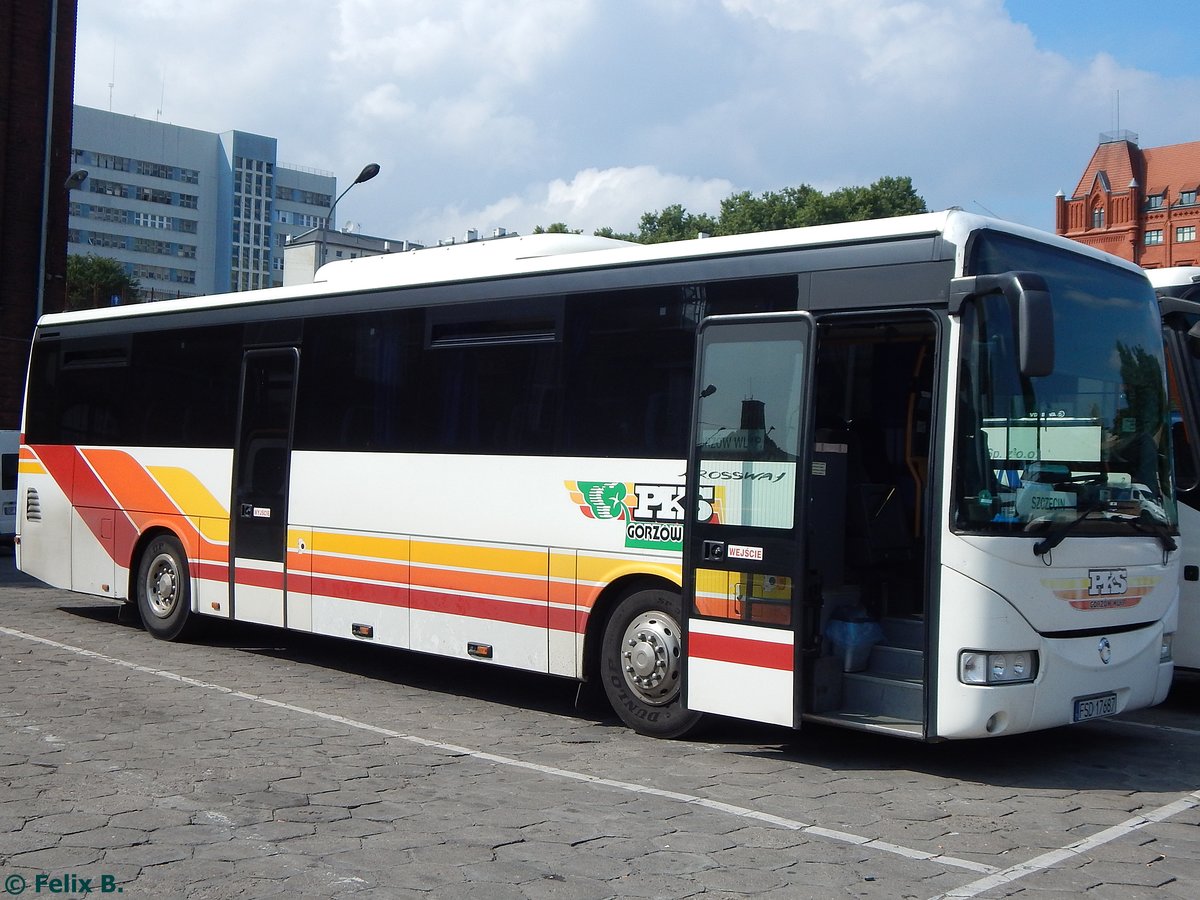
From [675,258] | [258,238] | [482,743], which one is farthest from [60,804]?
[258,238]

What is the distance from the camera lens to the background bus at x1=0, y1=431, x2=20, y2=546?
23.1 meters

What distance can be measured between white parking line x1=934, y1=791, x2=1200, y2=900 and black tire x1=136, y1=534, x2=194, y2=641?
9005mm

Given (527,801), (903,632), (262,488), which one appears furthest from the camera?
(262,488)

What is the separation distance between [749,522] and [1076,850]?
2.69 m

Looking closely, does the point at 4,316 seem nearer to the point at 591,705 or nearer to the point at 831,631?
the point at 591,705

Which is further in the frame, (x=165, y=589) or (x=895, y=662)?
(x=165, y=589)

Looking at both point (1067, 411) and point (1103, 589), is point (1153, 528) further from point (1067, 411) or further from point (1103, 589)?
point (1067, 411)

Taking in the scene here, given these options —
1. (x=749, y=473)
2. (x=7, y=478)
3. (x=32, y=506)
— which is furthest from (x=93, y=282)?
(x=749, y=473)

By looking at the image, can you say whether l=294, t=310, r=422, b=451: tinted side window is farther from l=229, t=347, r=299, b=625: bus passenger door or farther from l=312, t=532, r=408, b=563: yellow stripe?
l=312, t=532, r=408, b=563: yellow stripe

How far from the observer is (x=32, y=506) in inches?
583

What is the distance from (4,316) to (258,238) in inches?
4312

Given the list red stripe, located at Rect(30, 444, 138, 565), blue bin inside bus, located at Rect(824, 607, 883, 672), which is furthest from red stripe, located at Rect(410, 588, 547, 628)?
red stripe, located at Rect(30, 444, 138, 565)

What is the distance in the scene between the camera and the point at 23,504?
15.0 metres

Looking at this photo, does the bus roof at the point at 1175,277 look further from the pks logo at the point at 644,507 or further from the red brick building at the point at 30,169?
the red brick building at the point at 30,169
